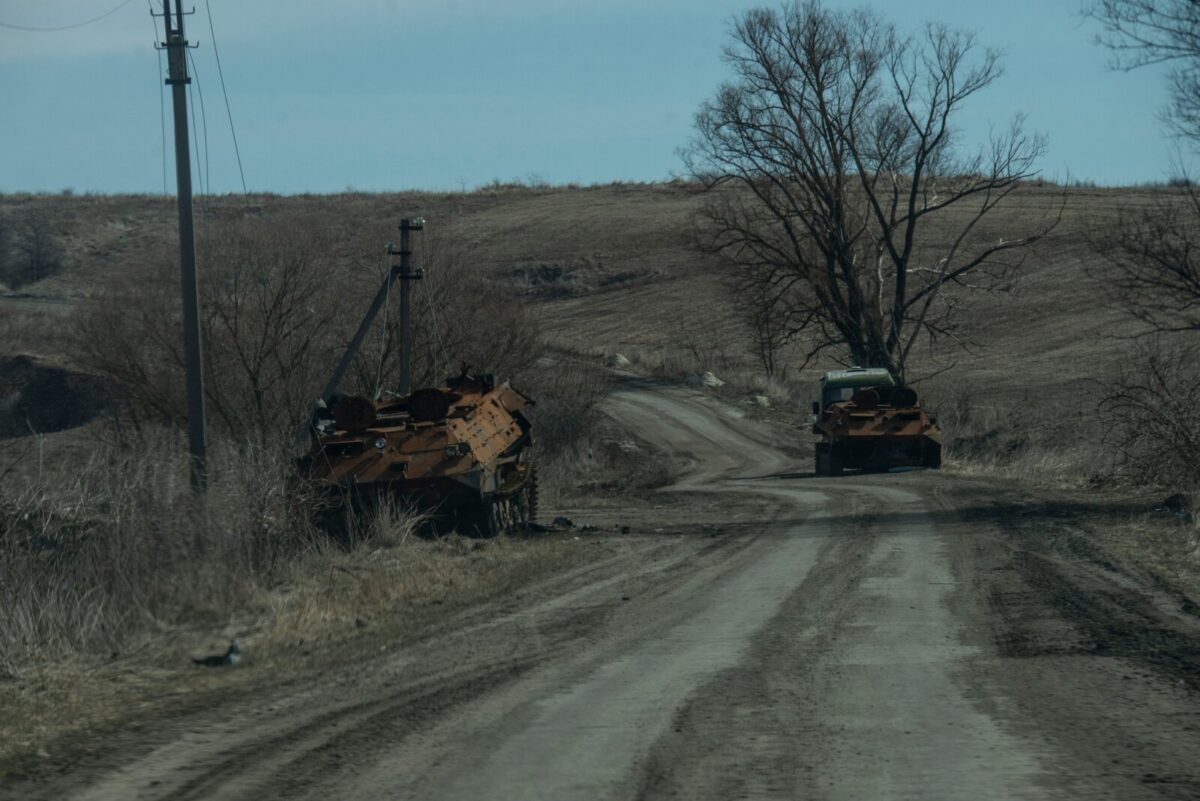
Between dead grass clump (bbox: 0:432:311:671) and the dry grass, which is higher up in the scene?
dead grass clump (bbox: 0:432:311:671)

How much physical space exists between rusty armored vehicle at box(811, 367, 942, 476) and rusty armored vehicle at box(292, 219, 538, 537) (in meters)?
12.2

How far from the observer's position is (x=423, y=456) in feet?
58.5

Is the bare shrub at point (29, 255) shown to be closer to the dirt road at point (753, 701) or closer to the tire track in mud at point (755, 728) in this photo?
the dirt road at point (753, 701)

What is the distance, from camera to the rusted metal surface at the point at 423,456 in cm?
1766

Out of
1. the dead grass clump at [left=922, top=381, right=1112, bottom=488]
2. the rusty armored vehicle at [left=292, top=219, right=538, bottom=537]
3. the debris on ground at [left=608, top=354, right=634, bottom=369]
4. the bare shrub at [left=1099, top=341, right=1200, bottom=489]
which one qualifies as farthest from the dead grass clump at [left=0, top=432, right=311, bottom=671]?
the debris on ground at [left=608, top=354, right=634, bottom=369]

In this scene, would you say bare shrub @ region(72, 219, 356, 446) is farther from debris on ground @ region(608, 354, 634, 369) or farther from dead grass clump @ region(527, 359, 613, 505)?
debris on ground @ region(608, 354, 634, 369)

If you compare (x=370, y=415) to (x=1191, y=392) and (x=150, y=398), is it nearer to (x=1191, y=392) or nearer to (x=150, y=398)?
(x=1191, y=392)

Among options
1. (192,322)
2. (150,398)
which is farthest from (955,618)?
(150,398)

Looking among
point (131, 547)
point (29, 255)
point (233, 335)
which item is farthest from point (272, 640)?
point (29, 255)

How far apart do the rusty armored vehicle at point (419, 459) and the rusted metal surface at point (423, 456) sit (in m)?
0.01

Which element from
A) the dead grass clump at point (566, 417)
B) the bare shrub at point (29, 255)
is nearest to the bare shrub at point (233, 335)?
the dead grass clump at point (566, 417)

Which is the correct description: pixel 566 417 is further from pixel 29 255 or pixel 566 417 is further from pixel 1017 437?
pixel 29 255

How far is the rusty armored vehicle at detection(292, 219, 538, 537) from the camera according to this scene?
Answer: 17.6 m

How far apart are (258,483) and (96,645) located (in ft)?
14.1
